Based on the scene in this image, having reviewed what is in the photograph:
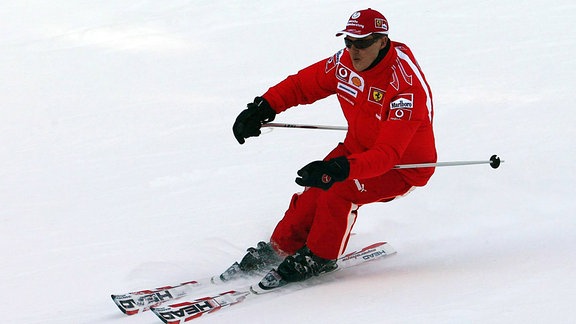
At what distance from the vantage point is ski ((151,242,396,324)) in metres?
4.51

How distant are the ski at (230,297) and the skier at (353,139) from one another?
181mm

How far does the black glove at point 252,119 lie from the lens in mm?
5266

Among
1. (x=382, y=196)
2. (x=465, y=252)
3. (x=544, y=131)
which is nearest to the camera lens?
(x=382, y=196)

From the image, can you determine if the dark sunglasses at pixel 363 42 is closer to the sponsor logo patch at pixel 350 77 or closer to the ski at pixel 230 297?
the sponsor logo patch at pixel 350 77

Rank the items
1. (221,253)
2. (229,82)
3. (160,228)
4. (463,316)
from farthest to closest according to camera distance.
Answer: (229,82)
(160,228)
(221,253)
(463,316)

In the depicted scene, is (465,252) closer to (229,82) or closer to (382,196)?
(382,196)

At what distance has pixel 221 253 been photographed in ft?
19.0

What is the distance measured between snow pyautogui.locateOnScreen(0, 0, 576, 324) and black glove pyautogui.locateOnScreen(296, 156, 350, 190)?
1.98ft

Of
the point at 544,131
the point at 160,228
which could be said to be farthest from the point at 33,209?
the point at 544,131

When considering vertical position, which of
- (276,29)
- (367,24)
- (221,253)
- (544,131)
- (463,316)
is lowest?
(463,316)

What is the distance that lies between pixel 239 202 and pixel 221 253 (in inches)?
37.0

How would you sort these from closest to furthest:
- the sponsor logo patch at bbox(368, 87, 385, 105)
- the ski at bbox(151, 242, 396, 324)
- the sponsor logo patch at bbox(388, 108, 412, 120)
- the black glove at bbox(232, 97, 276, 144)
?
the ski at bbox(151, 242, 396, 324) < the sponsor logo patch at bbox(388, 108, 412, 120) < the sponsor logo patch at bbox(368, 87, 385, 105) < the black glove at bbox(232, 97, 276, 144)

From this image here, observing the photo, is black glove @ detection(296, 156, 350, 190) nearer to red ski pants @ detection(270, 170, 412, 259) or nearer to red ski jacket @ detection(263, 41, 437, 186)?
red ski jacket @ detection(263, 41, 437, 186)

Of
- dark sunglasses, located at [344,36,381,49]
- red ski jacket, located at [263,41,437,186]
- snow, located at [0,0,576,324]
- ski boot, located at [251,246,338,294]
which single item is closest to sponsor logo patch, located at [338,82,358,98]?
red ski jacket, located at [263,41,437,186]
